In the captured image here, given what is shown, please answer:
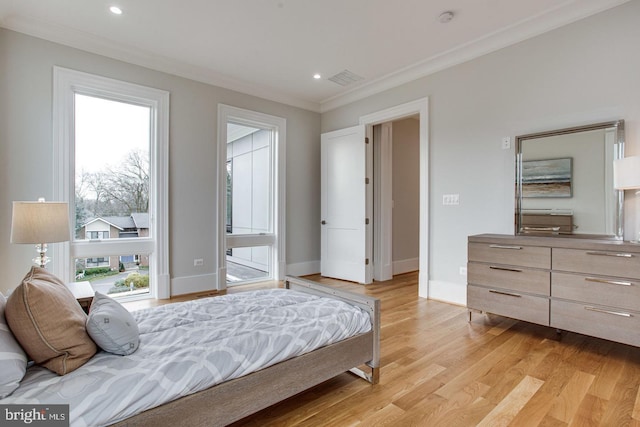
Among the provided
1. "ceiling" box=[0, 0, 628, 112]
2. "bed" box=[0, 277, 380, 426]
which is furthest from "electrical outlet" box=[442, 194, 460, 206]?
"bed" box=[0, 277, 380, 426]

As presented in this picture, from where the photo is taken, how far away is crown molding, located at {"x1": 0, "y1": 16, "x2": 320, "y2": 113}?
3.06 meters

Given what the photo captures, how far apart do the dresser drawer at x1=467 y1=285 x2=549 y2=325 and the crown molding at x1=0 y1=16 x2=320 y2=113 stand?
3795 millimetres

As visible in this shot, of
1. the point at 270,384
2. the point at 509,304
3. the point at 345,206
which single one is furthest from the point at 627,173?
the point at 345,206

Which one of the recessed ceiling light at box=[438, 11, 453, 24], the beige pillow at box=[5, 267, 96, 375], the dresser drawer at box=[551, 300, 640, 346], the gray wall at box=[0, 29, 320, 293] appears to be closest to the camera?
the beige pillow at box=[5, 267, 96, 375]

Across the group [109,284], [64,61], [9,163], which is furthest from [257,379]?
[64,61]

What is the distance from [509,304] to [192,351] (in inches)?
104

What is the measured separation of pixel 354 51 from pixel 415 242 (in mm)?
3468

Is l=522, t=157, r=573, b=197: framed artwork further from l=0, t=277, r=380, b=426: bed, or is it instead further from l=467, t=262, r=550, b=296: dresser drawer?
l=0, t=277, r=380, b=426: bed

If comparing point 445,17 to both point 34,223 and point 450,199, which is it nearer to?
point 450,199

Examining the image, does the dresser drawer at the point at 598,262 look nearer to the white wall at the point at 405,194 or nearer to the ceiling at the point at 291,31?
the ceiling at the point at 291,31

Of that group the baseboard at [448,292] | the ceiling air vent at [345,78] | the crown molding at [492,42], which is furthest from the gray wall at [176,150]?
the baseboard at [448,292]

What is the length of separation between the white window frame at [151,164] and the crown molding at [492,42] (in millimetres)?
2738

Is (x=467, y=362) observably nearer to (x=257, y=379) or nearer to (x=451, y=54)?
(x=257, y=379)

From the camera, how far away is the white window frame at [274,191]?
434 centimetres
